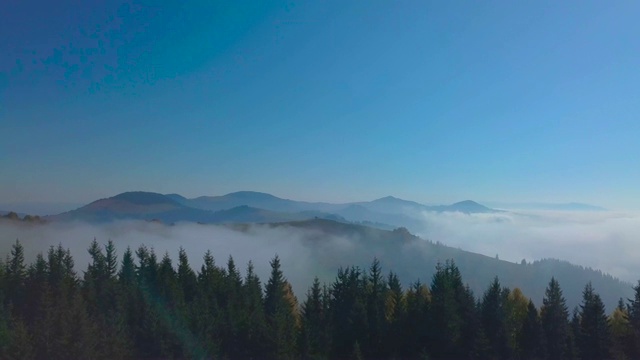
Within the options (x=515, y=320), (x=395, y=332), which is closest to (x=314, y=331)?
(x=395, y=332)

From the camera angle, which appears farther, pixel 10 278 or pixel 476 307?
pixel 10 278

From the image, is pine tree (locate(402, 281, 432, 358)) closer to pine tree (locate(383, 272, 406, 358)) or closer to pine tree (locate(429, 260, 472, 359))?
pine tree (locate(383, 272, 406, 358))

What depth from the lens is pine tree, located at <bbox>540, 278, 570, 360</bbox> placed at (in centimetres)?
2914

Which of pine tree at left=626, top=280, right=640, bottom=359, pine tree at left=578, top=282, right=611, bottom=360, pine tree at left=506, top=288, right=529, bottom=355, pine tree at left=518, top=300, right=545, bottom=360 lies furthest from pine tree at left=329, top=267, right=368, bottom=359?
pine tree at left=626, top=280, right=640, bottom=359

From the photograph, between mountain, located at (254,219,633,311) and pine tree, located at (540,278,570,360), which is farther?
mountain, located at (254,219,633,311)

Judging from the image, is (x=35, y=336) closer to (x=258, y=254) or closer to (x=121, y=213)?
(x=258, y=254)

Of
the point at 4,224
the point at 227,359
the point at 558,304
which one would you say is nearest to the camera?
the point at 227,359

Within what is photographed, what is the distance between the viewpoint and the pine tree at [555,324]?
95.6 ft

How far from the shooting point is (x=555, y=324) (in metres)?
30.4

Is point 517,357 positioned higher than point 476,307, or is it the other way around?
point 476,307

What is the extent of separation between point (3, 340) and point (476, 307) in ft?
88.8

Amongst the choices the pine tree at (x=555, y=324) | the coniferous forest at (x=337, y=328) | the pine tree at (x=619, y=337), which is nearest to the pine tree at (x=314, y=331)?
the coniferous forest at (x=337, y=328)

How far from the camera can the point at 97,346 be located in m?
24.1

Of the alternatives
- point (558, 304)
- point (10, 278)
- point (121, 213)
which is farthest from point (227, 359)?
point (121, 213)
